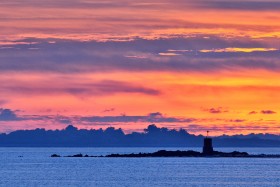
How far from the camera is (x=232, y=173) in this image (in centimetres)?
14225

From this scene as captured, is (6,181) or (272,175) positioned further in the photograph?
(272,175)

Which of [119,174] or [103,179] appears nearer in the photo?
[103,179]

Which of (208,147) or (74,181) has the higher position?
(208,147)

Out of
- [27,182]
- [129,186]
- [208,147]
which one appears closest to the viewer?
[129,186]

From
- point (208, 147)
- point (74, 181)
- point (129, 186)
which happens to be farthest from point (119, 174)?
point (208, 147)

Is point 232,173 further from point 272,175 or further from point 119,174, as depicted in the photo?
point 119,174

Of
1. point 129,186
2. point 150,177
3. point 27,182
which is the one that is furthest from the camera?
point 150,177

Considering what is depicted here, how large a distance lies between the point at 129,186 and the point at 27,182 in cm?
1632

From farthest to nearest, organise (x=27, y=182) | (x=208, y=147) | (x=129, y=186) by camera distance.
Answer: (x=208, y=147) < (x=27, y=182) < (x=129, y=186)

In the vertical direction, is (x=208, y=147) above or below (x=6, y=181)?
above

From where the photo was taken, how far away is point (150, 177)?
12888 cm

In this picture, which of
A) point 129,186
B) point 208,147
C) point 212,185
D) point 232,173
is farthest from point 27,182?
point 208,147

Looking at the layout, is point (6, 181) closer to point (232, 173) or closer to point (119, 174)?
point (119, 174)

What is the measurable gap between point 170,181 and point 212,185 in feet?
30.2
